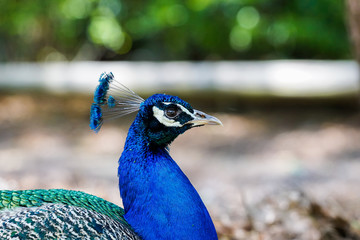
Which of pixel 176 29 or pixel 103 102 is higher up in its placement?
pixel 176 29

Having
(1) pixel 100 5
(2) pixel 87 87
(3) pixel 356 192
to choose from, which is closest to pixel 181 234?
(3) pixel 356 192

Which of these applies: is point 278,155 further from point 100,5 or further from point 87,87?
point 100,5

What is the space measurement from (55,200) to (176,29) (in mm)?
5068

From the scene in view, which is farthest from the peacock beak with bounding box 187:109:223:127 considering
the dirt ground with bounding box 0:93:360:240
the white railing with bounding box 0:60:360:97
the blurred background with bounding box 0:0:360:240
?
the white railing with bounding box 0:60:360:97

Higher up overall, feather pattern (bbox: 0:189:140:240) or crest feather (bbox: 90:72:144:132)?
crest feather (bbox: 90:72:144:132)

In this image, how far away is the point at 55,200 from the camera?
4.59 ft

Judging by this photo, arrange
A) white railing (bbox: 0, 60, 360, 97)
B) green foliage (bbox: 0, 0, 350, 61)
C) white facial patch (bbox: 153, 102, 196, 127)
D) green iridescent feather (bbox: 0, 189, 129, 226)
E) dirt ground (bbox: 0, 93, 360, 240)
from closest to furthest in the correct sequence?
green iridescent feather (bbox: 0, 189, 129, 226) → white facial patch (bbox: 153, 102, 196, 127) → dirt ground (bbox: 0, 93, 360, 240) → white railing (bbox: 0, 60, 360, 97) → green foliage (bbox: 0, 0, 350, 61)

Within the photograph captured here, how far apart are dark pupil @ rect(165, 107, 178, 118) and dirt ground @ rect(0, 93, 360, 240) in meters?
0.86

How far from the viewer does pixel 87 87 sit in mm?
5867

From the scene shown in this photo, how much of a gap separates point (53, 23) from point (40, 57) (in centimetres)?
64

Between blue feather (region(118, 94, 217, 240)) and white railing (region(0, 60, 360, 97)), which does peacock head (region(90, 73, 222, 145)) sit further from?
white railing (region(0, 60, 360, 97))

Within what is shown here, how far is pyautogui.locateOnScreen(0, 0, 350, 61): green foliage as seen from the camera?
5406 mm

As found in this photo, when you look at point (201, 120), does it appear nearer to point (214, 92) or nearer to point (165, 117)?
point (165, 117)

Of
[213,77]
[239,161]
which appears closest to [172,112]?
[239,161]
